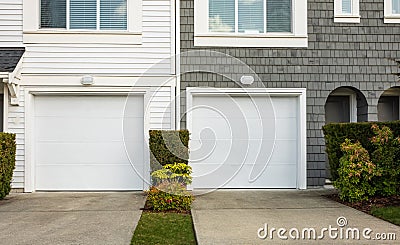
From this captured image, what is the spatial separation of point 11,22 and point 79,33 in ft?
4.93

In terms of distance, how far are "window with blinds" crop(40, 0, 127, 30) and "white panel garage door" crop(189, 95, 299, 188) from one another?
255 cm

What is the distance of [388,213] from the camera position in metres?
8.26

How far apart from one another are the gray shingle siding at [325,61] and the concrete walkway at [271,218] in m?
1.70

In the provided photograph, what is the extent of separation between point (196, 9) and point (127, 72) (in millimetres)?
2101

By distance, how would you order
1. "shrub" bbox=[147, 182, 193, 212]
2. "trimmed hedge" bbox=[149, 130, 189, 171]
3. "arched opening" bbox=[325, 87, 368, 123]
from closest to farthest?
1. "shrub" bbox=[147, 182, 193, 212]
2. "trimmed hedge" bbox=[149, 130, 189, 171]
3. "arched opening" bbox=[325, 87, 368, 123]

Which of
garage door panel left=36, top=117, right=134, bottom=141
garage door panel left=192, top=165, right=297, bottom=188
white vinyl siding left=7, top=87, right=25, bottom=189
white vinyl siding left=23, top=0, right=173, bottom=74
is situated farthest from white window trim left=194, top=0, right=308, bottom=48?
white vinyl siding left=7, top=87, right=25, bottom=189

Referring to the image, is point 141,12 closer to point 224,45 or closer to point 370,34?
point 224,45

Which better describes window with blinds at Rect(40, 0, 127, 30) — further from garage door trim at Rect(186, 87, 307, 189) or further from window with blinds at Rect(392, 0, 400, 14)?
window with blinds at Rect(392, 0, 400, 14)

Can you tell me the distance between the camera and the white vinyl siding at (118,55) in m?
11.0

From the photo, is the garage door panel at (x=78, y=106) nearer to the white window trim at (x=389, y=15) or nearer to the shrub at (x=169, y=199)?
the shrub at (x=169, y=199)

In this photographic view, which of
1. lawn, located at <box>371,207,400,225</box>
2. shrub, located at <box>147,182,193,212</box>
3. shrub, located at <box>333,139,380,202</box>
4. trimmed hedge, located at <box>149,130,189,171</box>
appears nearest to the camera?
lawn, located at <box>371,207,400,225</box>

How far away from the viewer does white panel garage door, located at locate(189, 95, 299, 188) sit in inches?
448

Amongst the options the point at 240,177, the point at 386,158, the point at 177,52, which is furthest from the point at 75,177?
the point at 386,158

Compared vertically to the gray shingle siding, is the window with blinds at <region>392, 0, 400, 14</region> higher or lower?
higher
